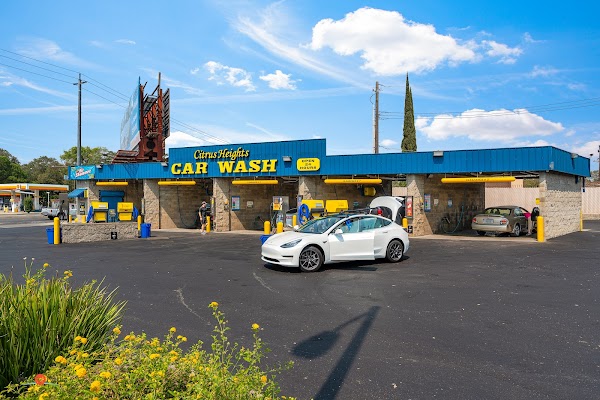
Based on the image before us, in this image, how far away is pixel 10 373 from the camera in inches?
115

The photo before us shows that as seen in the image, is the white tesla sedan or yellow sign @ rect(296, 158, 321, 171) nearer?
the white tesla sedan

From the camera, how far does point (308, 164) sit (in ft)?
74.8

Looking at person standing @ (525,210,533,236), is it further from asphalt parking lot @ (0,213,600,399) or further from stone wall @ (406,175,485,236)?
asphalt parking lot @ (0,213,600,399)

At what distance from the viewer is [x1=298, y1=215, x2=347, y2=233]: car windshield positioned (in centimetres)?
1123

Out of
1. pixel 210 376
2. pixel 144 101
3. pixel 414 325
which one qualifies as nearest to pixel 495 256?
pixel 414 325

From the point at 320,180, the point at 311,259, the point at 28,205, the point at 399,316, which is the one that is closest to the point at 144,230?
the point at 320,180

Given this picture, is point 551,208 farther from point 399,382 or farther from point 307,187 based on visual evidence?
point 399,382

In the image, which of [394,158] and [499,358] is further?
[394,158]

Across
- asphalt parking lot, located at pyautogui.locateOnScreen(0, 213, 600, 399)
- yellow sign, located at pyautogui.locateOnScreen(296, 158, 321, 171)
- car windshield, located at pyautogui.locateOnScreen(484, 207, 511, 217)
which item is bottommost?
asphalt parking lot, located at pyautogui.locateOnScreen(0, 213, 600, 399)

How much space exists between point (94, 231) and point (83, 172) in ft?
47.7

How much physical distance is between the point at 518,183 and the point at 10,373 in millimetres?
41019

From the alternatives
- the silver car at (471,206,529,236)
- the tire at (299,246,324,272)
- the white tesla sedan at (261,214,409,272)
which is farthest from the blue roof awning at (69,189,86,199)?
the silver car at (471,206,529,236)

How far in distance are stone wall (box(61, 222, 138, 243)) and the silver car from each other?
56.5ft

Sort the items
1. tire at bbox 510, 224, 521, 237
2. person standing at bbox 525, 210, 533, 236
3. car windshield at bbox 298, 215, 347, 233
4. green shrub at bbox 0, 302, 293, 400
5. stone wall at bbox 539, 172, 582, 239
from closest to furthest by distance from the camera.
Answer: green shrub at bbox 0, 302, 293, 400
car windshield at bbox 298, 215, 347, 233
stone wall at bbox 539, 172, 582, 239
tire at bbox 510, 224, 521, 237
person standing at bbox 525, 210, 533, 236
